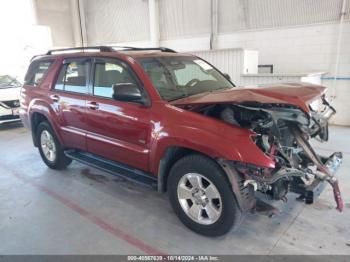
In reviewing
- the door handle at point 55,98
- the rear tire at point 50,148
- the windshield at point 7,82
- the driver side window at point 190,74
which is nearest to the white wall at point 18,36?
the windshield at point 7,82

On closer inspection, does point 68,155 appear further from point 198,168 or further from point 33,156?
point 198,168

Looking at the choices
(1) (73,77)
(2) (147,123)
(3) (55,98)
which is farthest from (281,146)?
(3) (55,98)

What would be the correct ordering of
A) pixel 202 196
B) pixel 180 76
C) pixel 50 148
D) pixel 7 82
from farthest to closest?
pixel 7 82, pixel 50 148, pixel 180 76, pixel 202 196

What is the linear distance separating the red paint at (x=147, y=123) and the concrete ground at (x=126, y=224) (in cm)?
49

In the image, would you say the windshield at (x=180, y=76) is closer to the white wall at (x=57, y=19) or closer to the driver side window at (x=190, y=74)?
the driver side window at (x=190, y=74)

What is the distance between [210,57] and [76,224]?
18.8ft

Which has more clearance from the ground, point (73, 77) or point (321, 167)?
point (73, 77)

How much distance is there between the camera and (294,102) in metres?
2.09

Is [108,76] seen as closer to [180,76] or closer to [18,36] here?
[180,76]

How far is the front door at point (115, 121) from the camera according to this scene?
281 cm

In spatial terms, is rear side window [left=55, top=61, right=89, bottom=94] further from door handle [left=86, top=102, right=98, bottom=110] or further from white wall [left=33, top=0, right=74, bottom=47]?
white wall [left=33, top=0, right=74, bottom=47]

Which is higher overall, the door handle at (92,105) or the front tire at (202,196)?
the door handle at (92,105)

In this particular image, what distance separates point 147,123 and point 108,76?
2.86ft

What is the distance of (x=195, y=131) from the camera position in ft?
7.68
